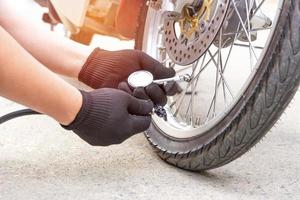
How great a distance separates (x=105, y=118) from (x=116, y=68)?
0.20 m

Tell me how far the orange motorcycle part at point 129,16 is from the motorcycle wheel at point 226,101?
0.02 meters

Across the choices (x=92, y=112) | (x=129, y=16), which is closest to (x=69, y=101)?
(x=92, y=112)

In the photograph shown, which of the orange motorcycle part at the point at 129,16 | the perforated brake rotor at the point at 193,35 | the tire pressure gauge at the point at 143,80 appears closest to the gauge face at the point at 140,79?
the tire pressure gauge at the point at 143,80

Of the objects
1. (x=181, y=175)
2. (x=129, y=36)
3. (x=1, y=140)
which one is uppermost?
(x=129, y=36)

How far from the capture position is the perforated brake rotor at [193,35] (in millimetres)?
843

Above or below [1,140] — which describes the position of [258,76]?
above

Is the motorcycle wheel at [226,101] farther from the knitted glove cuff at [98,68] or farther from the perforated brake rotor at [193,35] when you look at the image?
the knitted glove cuff at [98,68]

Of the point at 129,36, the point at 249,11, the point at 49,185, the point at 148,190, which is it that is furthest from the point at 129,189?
the point at 129,36

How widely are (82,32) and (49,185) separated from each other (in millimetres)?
695

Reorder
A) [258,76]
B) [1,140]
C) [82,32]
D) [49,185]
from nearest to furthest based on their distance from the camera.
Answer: [258,76]
[49,185]
[1,140]
[82,32]

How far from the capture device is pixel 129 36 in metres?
1.20

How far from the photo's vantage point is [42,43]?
0.87 m

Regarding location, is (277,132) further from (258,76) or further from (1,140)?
(1,140)

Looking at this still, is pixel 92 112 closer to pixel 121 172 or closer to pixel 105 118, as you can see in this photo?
pixel 105 118
